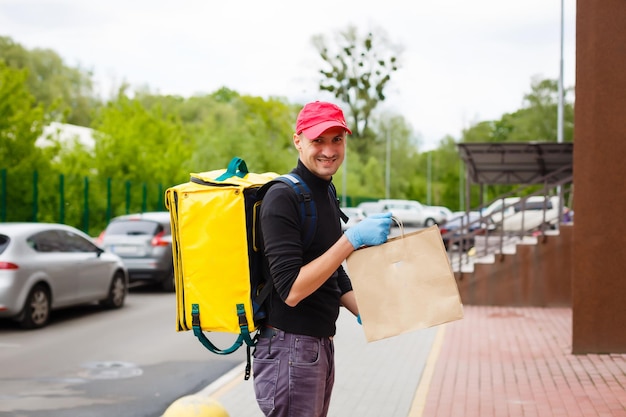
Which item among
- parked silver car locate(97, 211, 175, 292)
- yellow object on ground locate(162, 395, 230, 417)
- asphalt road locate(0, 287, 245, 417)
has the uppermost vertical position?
yellow object on ground locate(162, 395, 230, 417)

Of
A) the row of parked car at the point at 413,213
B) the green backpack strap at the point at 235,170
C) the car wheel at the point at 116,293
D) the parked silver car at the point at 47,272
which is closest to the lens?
the green backpack strap at the point at 235,170

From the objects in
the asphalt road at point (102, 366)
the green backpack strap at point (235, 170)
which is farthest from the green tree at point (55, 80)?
the green backpack strap at point (235, 170)

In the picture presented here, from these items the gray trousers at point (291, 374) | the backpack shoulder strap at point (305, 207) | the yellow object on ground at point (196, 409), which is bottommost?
the yellow object on ground at point (196, 409)

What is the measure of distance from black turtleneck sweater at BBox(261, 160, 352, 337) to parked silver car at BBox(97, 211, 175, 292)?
13.3 m

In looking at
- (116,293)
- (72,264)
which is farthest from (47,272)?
(116,293)

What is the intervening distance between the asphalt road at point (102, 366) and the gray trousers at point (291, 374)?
13.6 ft

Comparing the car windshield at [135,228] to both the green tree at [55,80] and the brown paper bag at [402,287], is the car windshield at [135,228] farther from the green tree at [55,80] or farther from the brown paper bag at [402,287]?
the green tree at [55,80]

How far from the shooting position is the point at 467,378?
8.34 metres

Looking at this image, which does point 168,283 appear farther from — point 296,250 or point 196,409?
point 296,250

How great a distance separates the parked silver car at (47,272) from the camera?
1138cm

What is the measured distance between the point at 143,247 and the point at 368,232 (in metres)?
13.9

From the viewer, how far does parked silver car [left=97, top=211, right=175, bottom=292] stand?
54.1 feet

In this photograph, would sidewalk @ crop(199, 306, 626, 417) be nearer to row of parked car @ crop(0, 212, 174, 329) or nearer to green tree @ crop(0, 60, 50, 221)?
row of parked car @ crop(0, 212, 174, 329)

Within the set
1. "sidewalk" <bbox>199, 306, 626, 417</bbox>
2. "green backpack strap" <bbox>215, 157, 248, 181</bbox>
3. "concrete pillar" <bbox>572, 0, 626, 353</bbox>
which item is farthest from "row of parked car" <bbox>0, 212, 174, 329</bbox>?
"green backpack strap" <bbox>215, 157, 248, 181</bbox>
